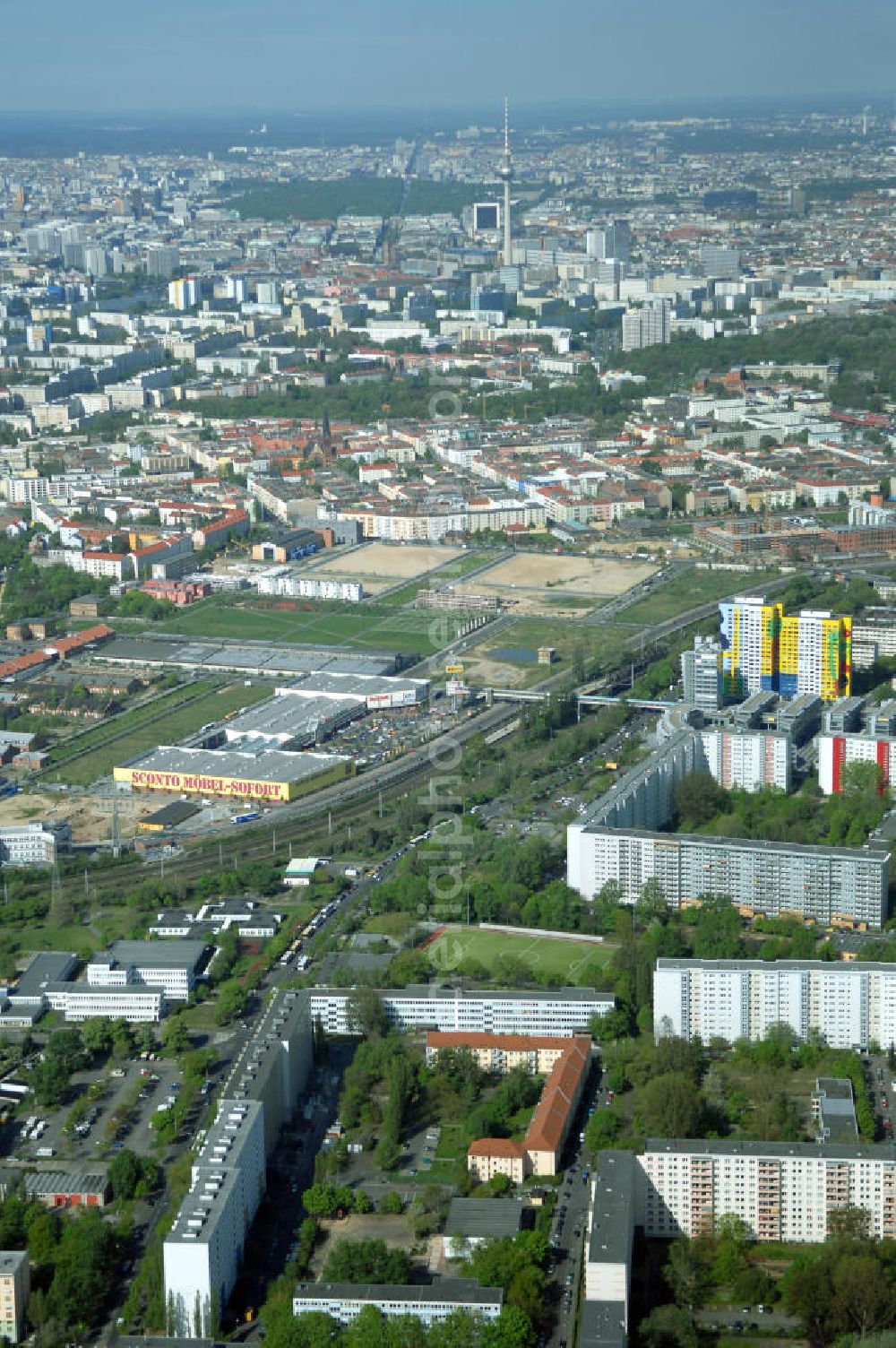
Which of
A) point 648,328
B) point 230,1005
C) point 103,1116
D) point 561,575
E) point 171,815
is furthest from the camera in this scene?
point 648,328

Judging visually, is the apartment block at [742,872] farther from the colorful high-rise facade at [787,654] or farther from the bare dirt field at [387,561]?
the bare dirt field at [387,561]

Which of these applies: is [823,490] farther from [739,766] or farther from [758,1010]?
[758,1010]

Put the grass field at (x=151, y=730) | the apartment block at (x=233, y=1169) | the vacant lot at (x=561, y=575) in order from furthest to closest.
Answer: the vacant lot at (x=561, y=575) → the grass field at (x=151, y=730) → the apartment block at (x=233, y=1169)

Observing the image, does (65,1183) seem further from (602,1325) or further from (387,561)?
(387,561)

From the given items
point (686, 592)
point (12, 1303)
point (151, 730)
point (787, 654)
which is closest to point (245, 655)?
point (151, 730)

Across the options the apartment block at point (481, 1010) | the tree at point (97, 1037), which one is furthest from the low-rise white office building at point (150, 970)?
the apartment block at point (481, 1010)
